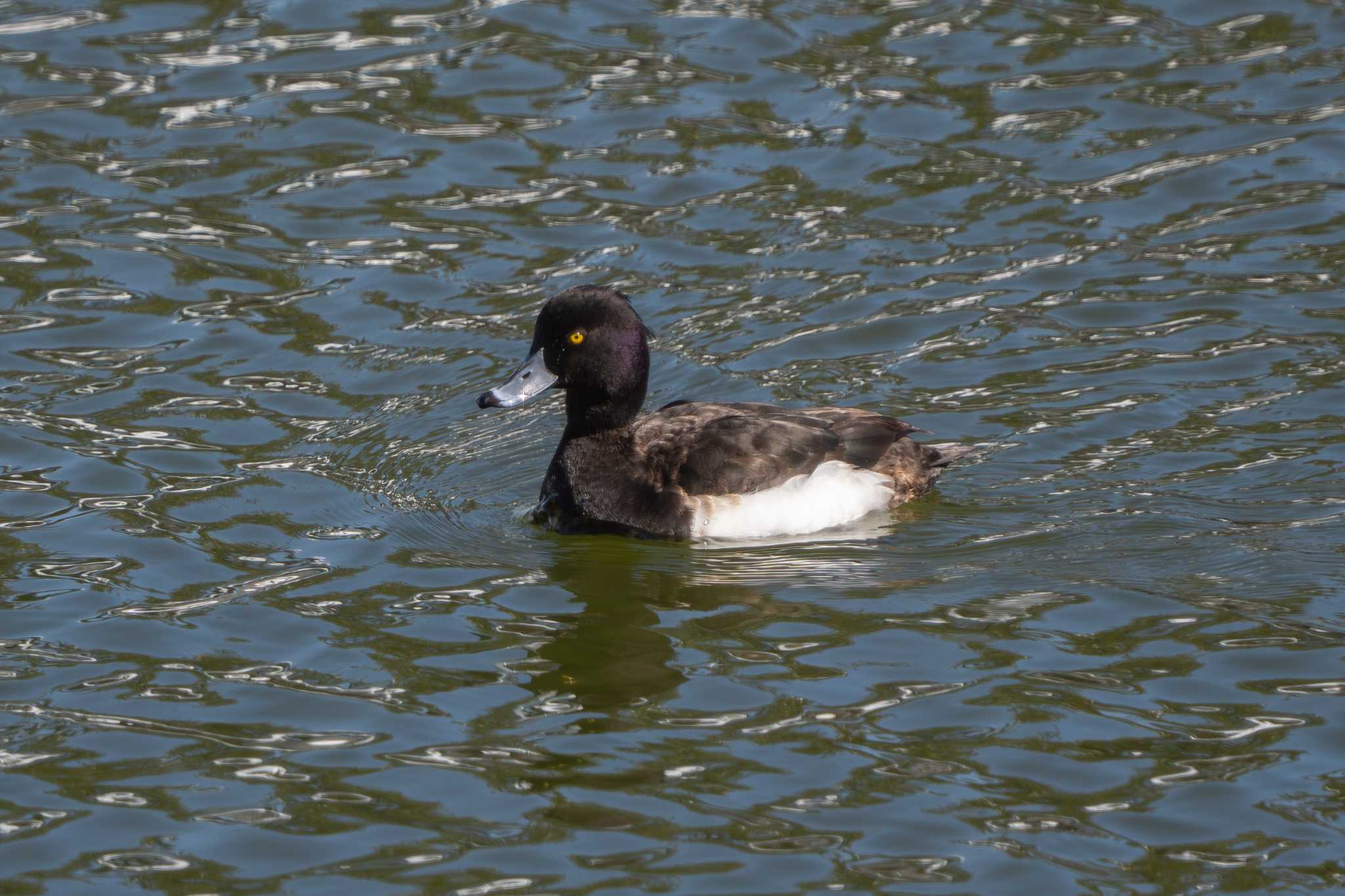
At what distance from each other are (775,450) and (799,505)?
29 centimetres

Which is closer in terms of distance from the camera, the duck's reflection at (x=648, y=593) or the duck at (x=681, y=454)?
the duck's reflection at (x=648, y=593)

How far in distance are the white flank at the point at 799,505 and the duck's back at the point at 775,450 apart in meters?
0.02

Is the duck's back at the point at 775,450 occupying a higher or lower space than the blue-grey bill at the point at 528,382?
lower

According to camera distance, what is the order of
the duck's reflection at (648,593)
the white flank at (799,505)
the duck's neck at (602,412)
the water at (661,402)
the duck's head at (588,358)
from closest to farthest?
the water at (661,402) → the duck's reflection at (648,593) → the white flank at (799,505) → the duck's head at (588,358) → the duck's neck at (602,412)

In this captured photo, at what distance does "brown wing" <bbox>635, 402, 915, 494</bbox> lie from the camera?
8.88 m

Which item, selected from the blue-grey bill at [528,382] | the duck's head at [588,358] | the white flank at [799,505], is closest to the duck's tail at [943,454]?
the white flank at [799,505]

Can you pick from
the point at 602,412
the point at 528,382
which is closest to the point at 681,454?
the point at 602,412

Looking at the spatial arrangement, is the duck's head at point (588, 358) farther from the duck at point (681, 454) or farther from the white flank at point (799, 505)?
the white flank at point (799, 505)

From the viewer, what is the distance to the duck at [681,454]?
8875 mm

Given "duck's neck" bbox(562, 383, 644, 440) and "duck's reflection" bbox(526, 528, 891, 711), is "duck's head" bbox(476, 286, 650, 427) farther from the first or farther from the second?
"duck's reflection" bbox(526, 528, 891, 711)

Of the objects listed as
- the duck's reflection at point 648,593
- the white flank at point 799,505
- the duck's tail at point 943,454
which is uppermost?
the duck's tail at point 943,454

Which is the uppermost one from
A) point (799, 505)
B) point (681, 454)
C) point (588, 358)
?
point (588, 358)

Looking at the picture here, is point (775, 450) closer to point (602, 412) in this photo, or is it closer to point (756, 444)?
point (756, 444)

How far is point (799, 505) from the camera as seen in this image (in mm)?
8906
